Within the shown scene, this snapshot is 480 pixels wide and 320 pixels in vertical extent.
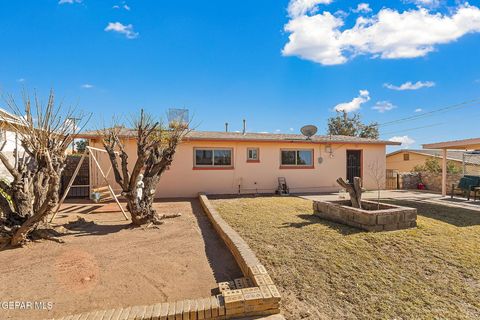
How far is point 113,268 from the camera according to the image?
12.4 ft

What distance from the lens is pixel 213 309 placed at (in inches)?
103

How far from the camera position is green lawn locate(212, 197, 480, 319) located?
284cm

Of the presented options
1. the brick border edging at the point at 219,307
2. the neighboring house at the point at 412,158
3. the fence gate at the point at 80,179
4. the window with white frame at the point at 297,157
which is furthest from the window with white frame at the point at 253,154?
the neighboring house at the point at 412,158

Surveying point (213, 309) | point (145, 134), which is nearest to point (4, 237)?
point (145, 134)

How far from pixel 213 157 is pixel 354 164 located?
8154 millimetres

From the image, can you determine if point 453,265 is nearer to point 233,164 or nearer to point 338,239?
point 338,239

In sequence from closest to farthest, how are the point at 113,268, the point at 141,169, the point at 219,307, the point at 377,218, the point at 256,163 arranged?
the point at 219,307
the point at 113,268
the point at 377,218
the point at 141,169
the point at 256,163

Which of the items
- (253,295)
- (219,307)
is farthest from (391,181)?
(219,307)

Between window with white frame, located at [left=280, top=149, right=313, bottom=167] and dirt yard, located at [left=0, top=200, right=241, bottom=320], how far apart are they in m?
7.76

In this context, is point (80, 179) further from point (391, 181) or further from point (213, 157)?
point (391, 181)

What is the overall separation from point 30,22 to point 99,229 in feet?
23.1

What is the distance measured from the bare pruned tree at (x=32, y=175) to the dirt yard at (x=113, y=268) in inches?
21.0

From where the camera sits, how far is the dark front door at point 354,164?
1374 cm

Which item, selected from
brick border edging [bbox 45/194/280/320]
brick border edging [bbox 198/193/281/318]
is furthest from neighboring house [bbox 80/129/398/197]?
brick border edging [bbox 45/194/280/320]
